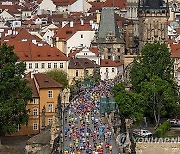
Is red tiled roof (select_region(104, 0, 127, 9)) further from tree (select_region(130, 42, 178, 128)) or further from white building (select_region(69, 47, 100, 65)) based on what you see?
tree (select_region(130, 42, 178, 128))

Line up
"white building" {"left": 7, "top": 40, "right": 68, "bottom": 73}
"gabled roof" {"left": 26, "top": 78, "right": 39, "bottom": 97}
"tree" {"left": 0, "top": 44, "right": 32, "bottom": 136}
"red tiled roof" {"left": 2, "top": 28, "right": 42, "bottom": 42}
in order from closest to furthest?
1. "tree" {"left": 0, "top": 44, "right": 32, "bottom": 136}
2. "gabled roof" {"left": 26, "top": 78, "right": 39, "bottom": 97}
3. "white building" {"left": 7, "top": 40, "right": 68, "bottom": 73}
4. "red tiled roof" {"left": 2, "top": 28, "right": 42, "bottom": 42}

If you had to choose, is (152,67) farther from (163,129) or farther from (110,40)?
(110,40)

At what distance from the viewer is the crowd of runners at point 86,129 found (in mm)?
51781

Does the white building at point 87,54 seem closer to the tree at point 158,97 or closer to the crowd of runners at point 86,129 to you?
the crowd of runners at point 86,129

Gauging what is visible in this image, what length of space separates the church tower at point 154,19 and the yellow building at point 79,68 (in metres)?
13.5

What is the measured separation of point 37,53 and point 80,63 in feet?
19.1

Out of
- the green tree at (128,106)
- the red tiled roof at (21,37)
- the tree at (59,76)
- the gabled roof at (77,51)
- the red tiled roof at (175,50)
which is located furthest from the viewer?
the red tiled roof at (21,37)

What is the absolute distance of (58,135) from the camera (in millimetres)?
57250

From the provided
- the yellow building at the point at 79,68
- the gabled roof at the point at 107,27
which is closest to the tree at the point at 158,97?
the yellow building at the point at 79,68

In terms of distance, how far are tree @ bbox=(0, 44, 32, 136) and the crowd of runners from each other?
4136 millimetres

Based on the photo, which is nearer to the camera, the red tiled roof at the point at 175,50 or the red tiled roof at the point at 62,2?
the red tiled roof at the point at 175,50

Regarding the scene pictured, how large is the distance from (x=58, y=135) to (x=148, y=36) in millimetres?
53139

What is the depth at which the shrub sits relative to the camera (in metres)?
65.8

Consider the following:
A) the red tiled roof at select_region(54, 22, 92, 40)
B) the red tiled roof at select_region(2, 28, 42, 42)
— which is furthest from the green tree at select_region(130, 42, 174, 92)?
the red tiled roof at select_region(54, 22, 92, 40)
